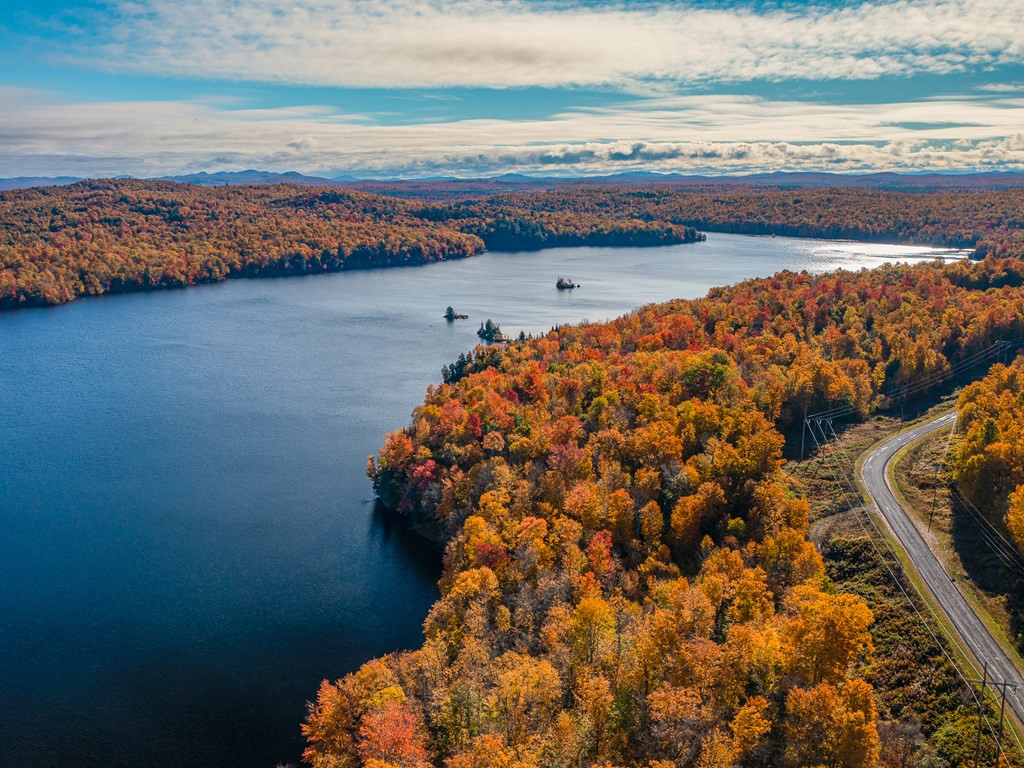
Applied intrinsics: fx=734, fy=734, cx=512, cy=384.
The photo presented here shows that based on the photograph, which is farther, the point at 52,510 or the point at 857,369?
the point at 857,369

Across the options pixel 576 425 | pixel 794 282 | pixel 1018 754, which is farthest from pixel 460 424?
pixel 794 282

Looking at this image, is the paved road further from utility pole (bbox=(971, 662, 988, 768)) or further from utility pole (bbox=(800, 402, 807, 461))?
utility pole (bbox=(800, 402, 807, 461))

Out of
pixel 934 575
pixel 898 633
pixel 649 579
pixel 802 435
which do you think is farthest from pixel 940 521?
pixel 649 579

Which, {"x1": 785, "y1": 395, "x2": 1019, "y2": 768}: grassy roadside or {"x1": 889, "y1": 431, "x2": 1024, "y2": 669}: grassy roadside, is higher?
{"x1": 889, "y1": 431, "x2": 1024, "y2": 669}: grassy roadside

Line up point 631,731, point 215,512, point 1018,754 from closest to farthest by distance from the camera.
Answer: point 1018,754
point 631,731
point 215,512

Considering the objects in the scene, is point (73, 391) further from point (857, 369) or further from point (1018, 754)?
point (1018, 754)

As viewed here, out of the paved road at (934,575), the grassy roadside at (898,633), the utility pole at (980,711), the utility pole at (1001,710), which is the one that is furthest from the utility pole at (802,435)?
the utility pole at (1001,710)

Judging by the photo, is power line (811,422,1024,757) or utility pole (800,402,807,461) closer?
power line (811,422,1024,757)

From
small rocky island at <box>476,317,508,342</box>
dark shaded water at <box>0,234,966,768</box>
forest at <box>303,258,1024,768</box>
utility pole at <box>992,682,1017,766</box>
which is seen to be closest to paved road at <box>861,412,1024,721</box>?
utility pole at <box>992,682,1017,766</box>
